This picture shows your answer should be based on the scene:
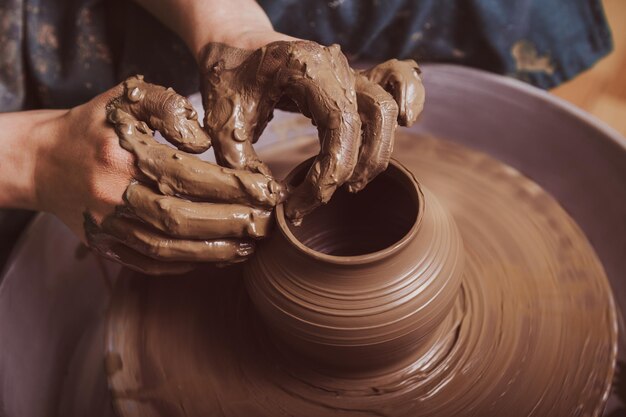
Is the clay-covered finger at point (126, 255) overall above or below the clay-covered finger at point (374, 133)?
below

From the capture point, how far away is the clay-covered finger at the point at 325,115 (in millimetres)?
980

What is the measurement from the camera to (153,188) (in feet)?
3.40

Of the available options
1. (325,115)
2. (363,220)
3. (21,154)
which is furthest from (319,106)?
(21,154)

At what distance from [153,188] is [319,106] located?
0.32 m

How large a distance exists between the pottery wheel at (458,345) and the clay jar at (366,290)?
64 millimetres

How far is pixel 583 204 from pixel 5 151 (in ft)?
4.60

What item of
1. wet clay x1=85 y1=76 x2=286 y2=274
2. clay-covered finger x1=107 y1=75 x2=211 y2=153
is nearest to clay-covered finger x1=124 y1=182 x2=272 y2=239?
wet clay x1=85 y1=76 x2=286 y2=274

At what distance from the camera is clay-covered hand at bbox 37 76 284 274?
100cm

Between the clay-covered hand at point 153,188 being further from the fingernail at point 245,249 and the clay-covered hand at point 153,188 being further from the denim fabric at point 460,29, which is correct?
the denim fabric at point 460,29

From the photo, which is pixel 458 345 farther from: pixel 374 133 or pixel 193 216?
pixel 193 216

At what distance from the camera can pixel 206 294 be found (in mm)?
1274

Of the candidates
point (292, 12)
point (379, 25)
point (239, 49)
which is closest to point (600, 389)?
point (239, 49)

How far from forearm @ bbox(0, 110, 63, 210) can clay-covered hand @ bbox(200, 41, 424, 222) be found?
37cm

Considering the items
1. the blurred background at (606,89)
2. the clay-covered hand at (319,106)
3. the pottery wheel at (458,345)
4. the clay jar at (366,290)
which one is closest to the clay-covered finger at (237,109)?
the clay-covered hand at (319,106)
